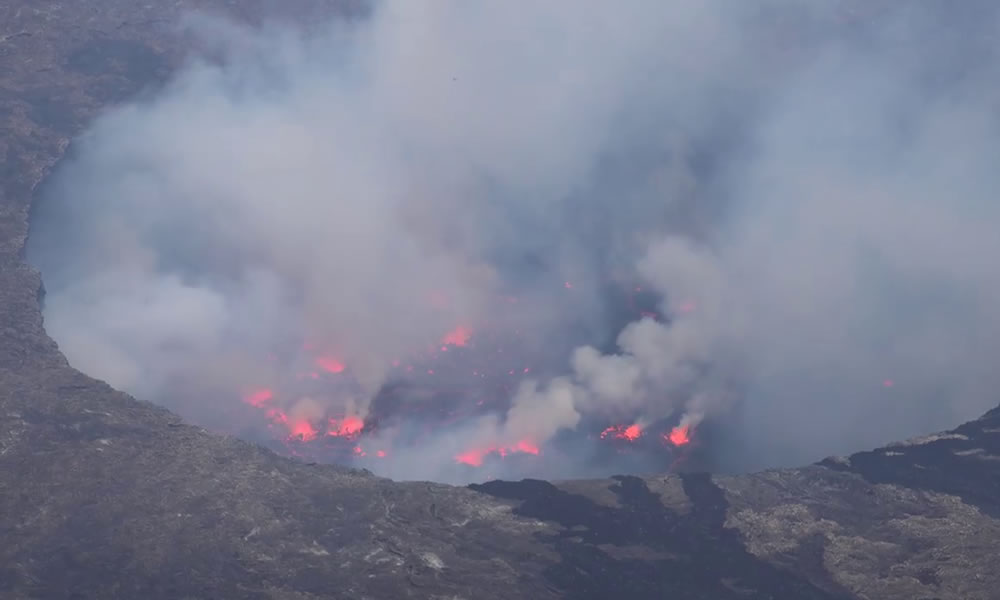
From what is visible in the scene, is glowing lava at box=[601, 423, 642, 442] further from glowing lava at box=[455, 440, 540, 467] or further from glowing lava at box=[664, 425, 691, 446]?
glowing lava at box=[455, 440, 540, 467]

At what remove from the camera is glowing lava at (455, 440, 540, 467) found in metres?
62.2

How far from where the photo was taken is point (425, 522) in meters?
47.8

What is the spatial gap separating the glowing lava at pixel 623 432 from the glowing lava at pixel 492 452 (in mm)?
4914

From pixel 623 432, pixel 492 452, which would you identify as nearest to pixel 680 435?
pixel 623 432

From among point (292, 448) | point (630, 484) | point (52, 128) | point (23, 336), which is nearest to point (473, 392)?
point (292, 448)

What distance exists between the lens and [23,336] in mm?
56094

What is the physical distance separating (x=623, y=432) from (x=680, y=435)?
3.58m

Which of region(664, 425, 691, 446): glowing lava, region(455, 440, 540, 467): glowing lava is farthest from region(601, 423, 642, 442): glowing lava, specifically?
region(455, 440, 540, 467): glowing lava

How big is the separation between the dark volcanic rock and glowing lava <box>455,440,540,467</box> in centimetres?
1161

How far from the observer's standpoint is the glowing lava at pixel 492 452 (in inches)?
2451

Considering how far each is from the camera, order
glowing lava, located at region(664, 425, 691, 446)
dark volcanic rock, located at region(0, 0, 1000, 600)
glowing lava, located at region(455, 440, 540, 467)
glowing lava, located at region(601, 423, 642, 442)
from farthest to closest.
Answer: glowing lava, located at region(601, 423, 642, 442), glowing lava, located at region(664, 425, 691, 446), glowing lava, located at region(455, 440, 540, 467), dark volcanic rock, located at region(0, 0, 1000, 600)

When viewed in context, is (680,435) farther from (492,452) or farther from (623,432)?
(492,452)

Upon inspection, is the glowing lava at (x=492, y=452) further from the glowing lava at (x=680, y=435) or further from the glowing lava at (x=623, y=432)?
the glowing lava at (x=680, y=435)

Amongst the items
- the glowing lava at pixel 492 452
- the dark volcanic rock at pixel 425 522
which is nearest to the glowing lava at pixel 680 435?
the glowing lava at pixel 492 452
